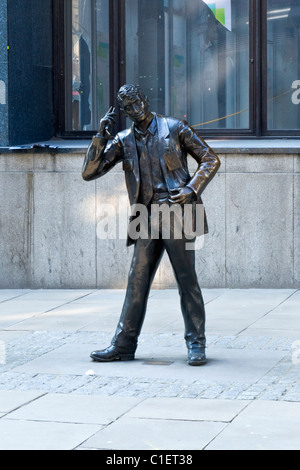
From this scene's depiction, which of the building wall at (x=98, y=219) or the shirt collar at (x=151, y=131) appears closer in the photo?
the shirt collar at (x=151, y=131)

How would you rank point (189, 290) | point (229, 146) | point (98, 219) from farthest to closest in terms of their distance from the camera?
point (98, 219) < point (229, 146) < point (189, 290)

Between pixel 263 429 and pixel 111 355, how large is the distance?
7.35ft

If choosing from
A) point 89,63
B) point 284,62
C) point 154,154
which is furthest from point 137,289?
point 89,63

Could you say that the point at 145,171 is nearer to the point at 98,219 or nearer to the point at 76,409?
the point at 76,409

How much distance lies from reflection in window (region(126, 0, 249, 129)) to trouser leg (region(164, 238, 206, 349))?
4.92m

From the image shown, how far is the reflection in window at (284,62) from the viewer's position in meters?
12.0

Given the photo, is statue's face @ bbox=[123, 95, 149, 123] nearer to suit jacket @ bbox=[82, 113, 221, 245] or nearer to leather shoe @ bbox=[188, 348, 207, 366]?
suit jacket @ bbox=[82, 113, 221, 245]

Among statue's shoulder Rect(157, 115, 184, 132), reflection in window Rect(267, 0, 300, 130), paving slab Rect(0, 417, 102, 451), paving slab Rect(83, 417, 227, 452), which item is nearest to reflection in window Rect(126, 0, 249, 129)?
reflection in window Rect(267, 0, 300, 130)

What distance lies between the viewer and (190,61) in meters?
12.4

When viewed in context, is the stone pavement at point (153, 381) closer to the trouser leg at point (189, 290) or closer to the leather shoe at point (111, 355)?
the leather shoe at point (111, 355)

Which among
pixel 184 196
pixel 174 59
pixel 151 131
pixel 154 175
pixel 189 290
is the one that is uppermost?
pixel 174 59

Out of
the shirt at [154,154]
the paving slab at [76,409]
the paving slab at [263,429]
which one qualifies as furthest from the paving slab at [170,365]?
the shirt at [154,154]

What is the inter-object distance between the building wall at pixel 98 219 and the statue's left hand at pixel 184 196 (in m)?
3.83
